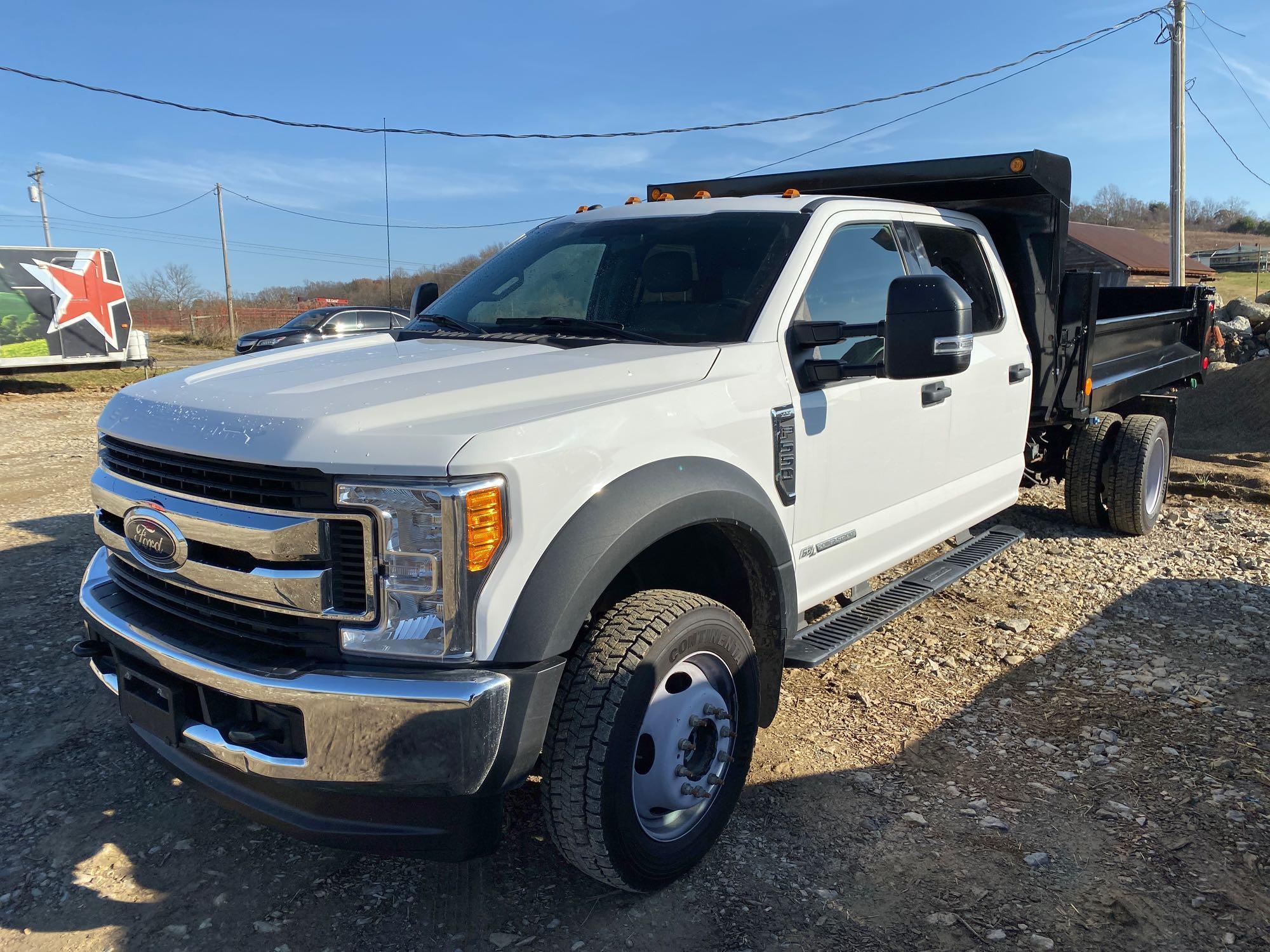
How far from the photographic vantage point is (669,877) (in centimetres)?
259

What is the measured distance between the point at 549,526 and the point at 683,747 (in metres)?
0.85

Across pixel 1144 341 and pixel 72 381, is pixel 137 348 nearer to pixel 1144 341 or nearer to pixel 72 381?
pixel 72 381

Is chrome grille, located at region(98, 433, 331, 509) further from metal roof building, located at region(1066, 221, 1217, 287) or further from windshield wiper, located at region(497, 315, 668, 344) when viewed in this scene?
metal roof building, located at region(1066, 221, 1217, 287)

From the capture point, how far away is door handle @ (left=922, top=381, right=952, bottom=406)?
374 centimetres

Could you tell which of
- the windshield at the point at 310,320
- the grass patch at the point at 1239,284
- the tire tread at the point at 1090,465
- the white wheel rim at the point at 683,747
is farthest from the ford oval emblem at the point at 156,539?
the grass patch at the point at 1239,284


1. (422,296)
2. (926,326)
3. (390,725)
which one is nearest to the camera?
(390,725)

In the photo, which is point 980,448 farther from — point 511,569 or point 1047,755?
point 511,569

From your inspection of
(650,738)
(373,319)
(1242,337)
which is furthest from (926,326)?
(1242,337)

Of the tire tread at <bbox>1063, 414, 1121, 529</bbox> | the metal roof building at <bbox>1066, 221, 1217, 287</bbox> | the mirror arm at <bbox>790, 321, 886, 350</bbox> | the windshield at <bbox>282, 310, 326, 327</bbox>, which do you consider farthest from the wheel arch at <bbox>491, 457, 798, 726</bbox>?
the metal roof building at <bbox>1066, 221, 1217, 287</bbox>

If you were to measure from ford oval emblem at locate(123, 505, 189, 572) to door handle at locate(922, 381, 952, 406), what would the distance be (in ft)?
9.02

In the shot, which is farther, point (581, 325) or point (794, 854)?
point (581, 325)

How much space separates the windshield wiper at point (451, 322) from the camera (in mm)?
3465

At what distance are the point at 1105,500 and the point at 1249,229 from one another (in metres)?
97.9

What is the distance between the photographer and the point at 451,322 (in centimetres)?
360
